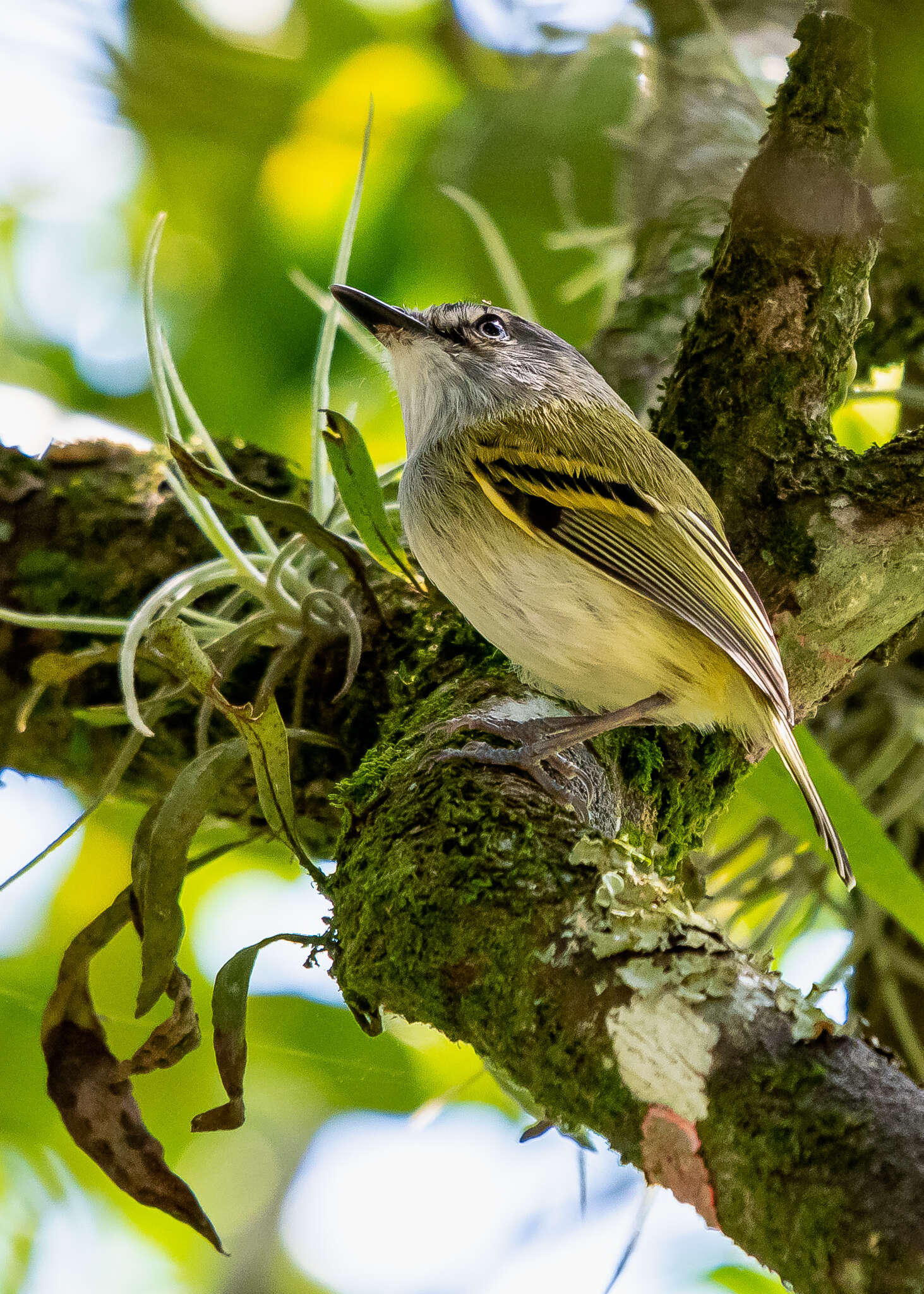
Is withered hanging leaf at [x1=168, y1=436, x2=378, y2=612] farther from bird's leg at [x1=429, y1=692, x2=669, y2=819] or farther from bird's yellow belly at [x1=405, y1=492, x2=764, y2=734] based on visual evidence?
bird's leg at [x1=429, y1=692, x2=669, y2=819]

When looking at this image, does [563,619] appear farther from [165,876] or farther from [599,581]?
[165,876]

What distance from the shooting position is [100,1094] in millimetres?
1895

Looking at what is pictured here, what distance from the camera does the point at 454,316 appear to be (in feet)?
9.34

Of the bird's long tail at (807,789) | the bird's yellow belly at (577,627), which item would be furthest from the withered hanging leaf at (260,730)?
the bird's long tail at (807,789)

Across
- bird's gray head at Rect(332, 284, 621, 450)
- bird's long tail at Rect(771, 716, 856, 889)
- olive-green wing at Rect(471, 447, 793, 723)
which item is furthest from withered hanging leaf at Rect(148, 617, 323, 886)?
bird's gray head at Rect(332, 284, 621, 450)

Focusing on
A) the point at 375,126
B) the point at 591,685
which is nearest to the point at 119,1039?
the point at 591,685

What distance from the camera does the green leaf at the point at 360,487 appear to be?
7.15 ft

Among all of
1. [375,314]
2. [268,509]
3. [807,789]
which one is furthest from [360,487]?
[807,789]

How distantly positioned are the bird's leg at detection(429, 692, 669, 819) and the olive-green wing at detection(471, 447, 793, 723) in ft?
0.61

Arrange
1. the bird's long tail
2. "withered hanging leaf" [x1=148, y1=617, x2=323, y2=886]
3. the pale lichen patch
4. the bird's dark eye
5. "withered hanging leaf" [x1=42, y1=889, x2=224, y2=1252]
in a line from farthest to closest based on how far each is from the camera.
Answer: the bird's dark eye < the bird's long tail < "withered hanging leaf" [x1=42, y1=889, x2=224, y2=1252] < "withered hanging leaf" [x1=148, y1=617, x2=323, y2=886] < the pale lichen patch

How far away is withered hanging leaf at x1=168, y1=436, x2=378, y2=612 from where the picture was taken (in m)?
2.06

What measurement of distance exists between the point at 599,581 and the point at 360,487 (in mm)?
495

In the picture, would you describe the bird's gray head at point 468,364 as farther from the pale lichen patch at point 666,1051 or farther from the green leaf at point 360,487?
the pale lichen patch at point 666,1051

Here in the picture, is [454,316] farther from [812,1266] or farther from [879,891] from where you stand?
[812,1266]
